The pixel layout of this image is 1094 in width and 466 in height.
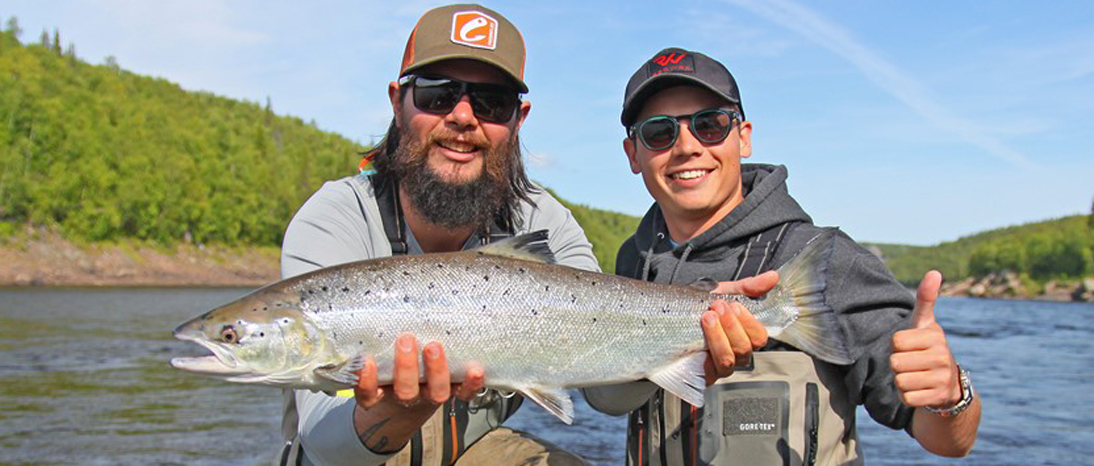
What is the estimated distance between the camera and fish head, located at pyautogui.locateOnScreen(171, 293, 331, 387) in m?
3.36

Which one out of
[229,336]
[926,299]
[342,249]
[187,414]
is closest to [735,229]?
[926,299]

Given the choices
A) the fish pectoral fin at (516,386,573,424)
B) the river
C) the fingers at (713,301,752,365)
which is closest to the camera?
the fish pectoral fin at (516,386,573,424)

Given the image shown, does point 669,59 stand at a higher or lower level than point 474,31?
lower

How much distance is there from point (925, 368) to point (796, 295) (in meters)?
0.60

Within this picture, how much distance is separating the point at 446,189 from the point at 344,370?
1.53 metres

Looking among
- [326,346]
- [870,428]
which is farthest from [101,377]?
[326,346]

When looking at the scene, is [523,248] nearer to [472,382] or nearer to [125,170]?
[472,382]

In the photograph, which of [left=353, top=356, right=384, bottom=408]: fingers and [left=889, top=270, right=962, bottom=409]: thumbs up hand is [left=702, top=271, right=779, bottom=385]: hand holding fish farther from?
[left=353, top=356, right=384, bottom=408]: fingers

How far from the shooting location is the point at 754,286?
3.72 meters

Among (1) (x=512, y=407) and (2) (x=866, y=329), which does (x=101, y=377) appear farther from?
(2) (x=866, y=329)

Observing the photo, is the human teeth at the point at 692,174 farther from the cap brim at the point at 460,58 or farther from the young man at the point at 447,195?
the cap brim at the point at 460,58

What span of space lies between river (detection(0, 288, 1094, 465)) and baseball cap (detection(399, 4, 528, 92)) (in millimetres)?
9173

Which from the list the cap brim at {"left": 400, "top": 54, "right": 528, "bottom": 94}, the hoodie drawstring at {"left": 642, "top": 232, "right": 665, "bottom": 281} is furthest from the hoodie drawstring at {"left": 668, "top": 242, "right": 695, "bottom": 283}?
the cap brim at {"left": 400, "top": 54, "right": 528, "bottom": 94}

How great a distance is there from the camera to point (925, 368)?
3340mm
